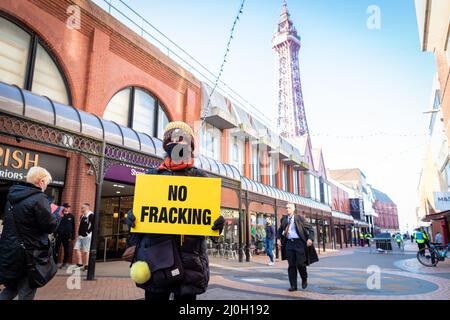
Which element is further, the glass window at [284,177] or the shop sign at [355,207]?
the shop sign at [355,207]

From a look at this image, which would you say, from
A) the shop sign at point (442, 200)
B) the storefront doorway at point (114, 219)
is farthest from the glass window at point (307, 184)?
the storefront doorway at point (114, 219)

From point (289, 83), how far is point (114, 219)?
211ft

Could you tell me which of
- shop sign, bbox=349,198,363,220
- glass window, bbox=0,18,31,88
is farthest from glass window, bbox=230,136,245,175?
shop sign, bbox=349,198,363,220

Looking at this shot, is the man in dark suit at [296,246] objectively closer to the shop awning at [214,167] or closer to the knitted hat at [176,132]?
the knitted hat at [176,132]

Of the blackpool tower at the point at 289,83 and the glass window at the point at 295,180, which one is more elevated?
the blackpool tower at the point at 289,83

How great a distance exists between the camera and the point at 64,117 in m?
9.10

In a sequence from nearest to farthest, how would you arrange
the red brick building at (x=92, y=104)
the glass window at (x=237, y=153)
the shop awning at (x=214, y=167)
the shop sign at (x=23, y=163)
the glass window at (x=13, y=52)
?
the red brick building at (x=92, y=104)
the shop sign at (x=23, y=163)
the glass window at (x=13, y=52)
the shop awning at (x=214, y=167)
the glass window at (x=237, y=153)

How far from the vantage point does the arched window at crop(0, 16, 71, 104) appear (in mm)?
9344

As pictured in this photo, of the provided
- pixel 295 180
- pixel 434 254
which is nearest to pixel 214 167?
pixel 434 254

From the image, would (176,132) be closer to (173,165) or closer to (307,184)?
(173,165)

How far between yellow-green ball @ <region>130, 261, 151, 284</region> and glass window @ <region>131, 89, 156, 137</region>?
12.1 meters

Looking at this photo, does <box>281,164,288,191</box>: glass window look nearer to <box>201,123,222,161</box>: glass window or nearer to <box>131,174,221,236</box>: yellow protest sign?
<box>201,123,222,161</box>: glass window

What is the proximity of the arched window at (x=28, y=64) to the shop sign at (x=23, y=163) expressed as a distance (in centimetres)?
208

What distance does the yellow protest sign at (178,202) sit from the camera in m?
2.19
